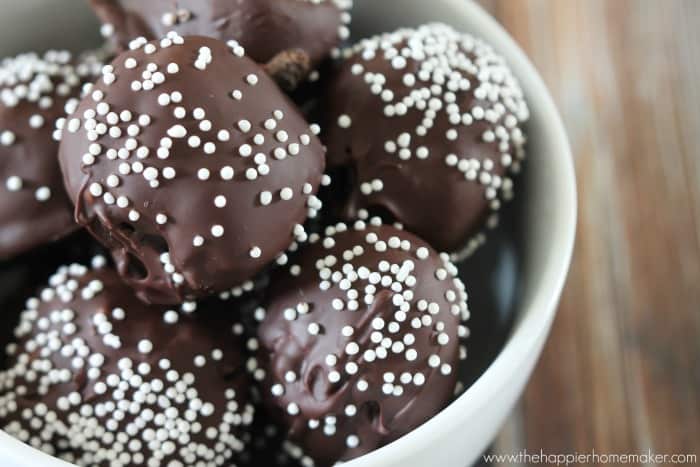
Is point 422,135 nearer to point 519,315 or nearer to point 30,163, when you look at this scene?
point 519,315

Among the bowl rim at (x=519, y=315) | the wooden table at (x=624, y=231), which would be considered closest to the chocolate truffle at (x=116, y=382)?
the bowl rim at (x=519, y=315)

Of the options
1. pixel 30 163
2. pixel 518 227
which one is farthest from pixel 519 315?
pixel 30 163

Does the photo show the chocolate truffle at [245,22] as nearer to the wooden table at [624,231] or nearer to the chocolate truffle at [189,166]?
the chocolate truffle at [189,166]

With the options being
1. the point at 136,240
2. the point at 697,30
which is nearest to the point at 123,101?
the point at 136,240

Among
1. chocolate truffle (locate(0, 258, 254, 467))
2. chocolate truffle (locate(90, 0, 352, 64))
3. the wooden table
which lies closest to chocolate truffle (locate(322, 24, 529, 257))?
chocolate truffle (locate(90, 0, 352, 64))

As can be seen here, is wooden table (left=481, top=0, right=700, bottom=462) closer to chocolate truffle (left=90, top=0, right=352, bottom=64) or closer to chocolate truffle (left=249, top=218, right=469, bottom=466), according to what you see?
chocolate truffle (left=249, top=218, right=469, bottom=466)

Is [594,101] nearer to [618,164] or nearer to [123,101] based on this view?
[618,164]
